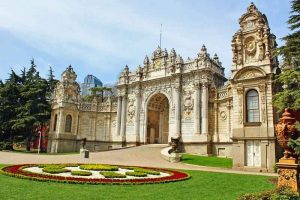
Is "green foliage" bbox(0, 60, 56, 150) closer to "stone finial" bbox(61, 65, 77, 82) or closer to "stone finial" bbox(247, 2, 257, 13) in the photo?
"stone finial" bbox(61, 65, 77, 82)

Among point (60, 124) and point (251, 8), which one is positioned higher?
point (251, 8)

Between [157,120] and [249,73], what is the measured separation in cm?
2282

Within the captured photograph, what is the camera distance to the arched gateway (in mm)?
44469

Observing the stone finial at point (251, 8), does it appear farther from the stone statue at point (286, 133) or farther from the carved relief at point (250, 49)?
the stone statue at point (286, 133)

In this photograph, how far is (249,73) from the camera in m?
25.5

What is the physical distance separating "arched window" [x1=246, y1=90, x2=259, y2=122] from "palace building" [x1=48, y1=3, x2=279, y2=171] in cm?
8

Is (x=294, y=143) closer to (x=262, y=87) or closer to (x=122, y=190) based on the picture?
(x=122, y=190)

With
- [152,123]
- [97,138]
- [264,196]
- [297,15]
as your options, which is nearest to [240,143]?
[297,15]

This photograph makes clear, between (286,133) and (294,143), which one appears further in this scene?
(294,143)

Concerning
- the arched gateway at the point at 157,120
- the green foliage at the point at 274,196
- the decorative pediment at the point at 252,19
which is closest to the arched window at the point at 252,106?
the decorative pediment at the point at 252,19

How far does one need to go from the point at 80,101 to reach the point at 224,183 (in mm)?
37451

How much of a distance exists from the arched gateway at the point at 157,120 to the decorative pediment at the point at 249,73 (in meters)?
18.8

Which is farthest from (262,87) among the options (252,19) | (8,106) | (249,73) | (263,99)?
(8,106)

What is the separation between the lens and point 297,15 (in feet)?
63.7
